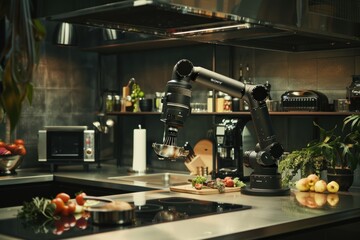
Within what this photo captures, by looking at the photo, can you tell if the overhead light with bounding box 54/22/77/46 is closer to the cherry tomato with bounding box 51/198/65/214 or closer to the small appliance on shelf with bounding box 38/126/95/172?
the small appliance on shelf with bounding box 38/126/95/172

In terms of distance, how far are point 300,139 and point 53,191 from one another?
78.2 inches

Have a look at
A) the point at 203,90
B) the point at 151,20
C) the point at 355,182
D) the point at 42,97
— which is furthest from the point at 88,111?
the point at 151,20

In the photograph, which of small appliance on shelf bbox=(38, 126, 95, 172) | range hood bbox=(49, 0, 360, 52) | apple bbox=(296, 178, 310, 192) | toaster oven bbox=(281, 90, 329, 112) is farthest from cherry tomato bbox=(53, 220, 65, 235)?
small appliance on shelf bbox=(38, 126, 95, 172)

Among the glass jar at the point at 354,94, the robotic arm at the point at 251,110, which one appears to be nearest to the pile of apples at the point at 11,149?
the robotic arm at the point at 251,110

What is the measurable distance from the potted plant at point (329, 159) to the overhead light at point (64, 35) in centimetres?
231

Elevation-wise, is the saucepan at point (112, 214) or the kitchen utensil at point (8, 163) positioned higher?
the kitchen utensil at point (8, 163)

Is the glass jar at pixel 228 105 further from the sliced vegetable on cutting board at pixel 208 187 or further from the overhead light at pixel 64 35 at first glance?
the overhead light at pixel 64 35

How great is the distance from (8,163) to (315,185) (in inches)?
94.7

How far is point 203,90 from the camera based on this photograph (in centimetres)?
520

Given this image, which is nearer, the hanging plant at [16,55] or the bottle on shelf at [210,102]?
the hanging plant at [16,55]

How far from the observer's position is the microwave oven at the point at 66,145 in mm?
5098

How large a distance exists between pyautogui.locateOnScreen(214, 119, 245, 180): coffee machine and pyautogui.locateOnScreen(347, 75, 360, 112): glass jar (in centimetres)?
81

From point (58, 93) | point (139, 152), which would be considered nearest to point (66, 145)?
point (139, 152)

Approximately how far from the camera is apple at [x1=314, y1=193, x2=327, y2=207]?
3278 millimetres
